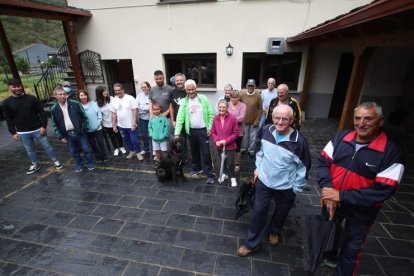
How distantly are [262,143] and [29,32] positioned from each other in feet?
213

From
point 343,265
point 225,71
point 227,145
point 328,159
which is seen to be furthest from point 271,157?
point 225,71

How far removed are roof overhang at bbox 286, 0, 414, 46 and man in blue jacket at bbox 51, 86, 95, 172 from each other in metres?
4.95

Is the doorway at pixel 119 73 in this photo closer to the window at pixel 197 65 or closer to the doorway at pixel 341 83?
the window at pixel 197 65

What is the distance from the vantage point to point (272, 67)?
7.81 metres

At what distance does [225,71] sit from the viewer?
308 inches

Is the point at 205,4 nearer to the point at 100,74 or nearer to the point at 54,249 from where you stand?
the point at 100,74

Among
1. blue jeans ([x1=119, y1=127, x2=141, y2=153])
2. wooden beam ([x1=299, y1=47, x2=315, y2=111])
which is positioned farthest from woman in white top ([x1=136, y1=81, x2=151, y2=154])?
wooden beam ([x1=299, y1=47, x2=315, y2=111])

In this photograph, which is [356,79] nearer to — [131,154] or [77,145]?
[131,154]

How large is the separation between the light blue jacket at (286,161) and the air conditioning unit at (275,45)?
567 centimetres

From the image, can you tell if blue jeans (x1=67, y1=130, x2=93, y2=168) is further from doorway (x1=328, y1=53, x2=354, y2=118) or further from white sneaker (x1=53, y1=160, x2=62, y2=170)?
doorway (x1=328, y1=53, x2=354, y2=118)

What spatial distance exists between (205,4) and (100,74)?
15.8 ft

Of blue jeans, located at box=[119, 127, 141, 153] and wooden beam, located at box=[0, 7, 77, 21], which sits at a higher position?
wooden beam, located at box=[0, 7, 77, 21]

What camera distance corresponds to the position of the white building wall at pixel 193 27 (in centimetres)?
693

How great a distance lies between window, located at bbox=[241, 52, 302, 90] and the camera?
7.66 metres
